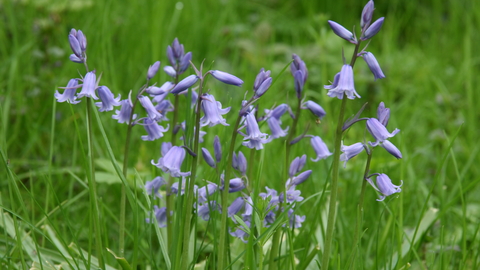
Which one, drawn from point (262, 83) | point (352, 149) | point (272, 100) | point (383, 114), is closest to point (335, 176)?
point (352, 149)

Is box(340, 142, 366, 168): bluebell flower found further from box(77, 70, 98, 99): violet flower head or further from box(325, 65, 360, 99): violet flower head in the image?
box(77, 70, 98, 99): violet flower head

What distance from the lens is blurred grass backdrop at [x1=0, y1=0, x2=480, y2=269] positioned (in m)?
2.94

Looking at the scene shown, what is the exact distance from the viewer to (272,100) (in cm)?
462

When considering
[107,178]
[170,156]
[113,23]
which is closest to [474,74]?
[113,23]

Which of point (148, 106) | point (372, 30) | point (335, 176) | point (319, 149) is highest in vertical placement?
point (372, 30)

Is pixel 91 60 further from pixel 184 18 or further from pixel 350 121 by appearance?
pixel 350 121

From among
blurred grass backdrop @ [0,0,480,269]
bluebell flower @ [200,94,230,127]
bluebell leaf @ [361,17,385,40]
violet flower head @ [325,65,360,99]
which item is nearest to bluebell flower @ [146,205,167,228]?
blurred grass backdrop @ [0,0,480,269]

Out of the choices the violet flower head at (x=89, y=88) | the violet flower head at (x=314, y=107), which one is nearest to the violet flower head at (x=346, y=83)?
the violet flower head at (x=314, y=107)

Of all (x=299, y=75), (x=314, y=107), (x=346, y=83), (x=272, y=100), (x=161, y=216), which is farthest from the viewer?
(x=272, y=100)

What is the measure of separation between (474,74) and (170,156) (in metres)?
5.16

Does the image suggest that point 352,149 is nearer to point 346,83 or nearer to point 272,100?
point 346,83

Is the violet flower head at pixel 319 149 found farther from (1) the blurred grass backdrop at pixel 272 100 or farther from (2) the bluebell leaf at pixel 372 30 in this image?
(2) the bluebell leaf at pixel 372 30

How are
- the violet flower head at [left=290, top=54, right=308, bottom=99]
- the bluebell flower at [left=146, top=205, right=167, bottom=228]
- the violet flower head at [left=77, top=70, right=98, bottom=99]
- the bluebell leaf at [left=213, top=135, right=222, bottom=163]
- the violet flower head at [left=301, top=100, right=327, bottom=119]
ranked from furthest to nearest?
the bluebell flower at [left=146, top=205, right=167, bottom=228] < the violet flower head at [left=301, top=100, right=327, bottom=119] < the violet flower head at [left=290, top=54, right=308, bottom=99] < the bluebell leaf at [left=213, top=135, right=222, bottom=163] < the violet flower head at [left=77, top=70, right=98, bottom=99]

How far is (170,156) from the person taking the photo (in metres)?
1.92
